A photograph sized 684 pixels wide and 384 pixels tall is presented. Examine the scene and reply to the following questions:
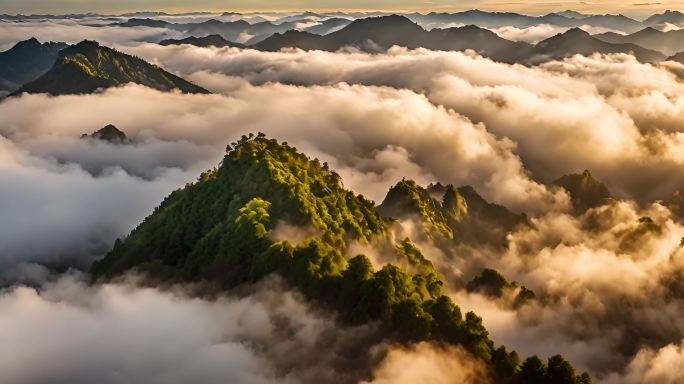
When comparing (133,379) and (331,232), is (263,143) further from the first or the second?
(133,379)

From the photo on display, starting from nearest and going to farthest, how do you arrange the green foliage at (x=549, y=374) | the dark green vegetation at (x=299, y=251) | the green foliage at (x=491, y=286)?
1. the green foliage at (x=549, y=374)
2. the dark green vegetation at (x=299, y=251)
3. the green foliage at (x=491, y=286)

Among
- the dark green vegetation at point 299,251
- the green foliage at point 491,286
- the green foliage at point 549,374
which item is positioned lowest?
the green foliage at point 491,286

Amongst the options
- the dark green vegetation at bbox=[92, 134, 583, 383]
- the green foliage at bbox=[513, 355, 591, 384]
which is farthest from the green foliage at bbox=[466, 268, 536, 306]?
the green foliage at bbox=[513, 355, 591, 384]

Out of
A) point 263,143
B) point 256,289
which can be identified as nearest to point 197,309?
point 256,289

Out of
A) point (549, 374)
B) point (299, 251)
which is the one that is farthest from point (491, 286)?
point (299, 251)

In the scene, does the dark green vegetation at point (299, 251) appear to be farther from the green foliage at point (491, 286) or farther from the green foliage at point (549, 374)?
the green foliage at point (491, 286)

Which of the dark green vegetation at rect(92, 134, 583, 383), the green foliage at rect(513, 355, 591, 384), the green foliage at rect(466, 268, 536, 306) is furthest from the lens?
the green foliage at rect(466, 268, 536, 306)

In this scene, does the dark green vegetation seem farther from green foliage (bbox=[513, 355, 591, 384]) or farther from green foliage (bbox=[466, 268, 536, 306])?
green foliage (bbox=[466, 268, 536, 306])

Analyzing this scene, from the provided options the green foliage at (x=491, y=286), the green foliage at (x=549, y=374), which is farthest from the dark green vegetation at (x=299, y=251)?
the green foliage at (x=491, y=286)
